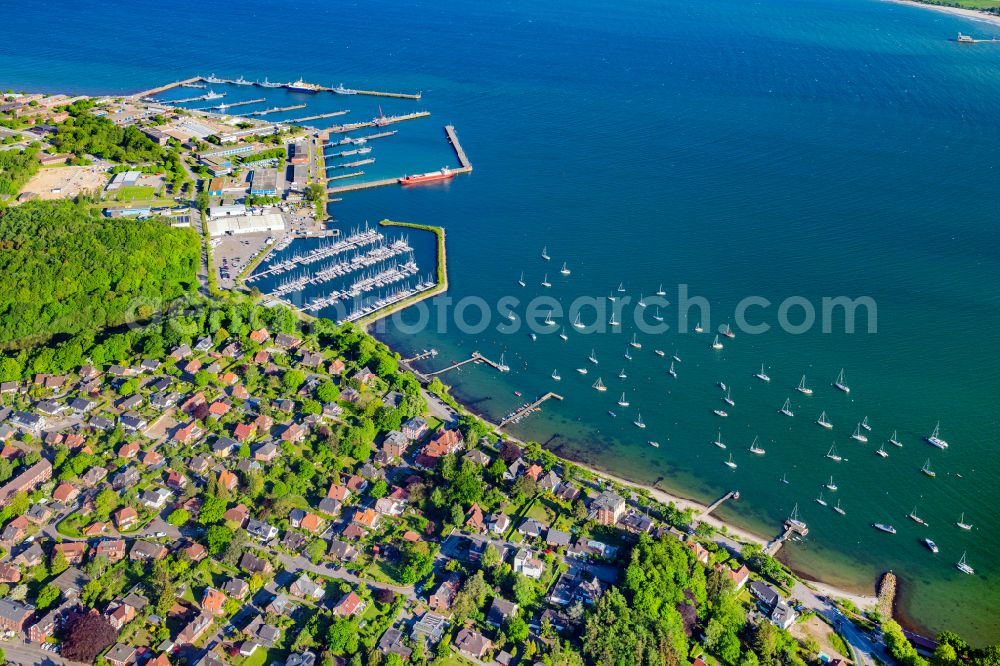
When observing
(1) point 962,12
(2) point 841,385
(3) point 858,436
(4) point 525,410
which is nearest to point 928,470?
(3) point 858,436

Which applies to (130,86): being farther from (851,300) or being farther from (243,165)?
(851,300)

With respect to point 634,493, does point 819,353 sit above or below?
above

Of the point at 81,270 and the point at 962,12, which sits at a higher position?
the point at 962,12

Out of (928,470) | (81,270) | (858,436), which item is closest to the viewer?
(928,470)

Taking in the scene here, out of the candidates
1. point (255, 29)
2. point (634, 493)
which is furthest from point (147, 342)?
point (255, 29)

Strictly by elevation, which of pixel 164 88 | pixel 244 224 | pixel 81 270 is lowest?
pixel 81 270

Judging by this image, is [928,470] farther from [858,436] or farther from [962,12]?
[962,12]

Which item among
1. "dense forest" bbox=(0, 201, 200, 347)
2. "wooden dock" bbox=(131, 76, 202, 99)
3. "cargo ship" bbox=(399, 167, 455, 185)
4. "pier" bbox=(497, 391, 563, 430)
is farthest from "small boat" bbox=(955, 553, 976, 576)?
"wooden dock" bbox=(131, 76, 202, 99)
